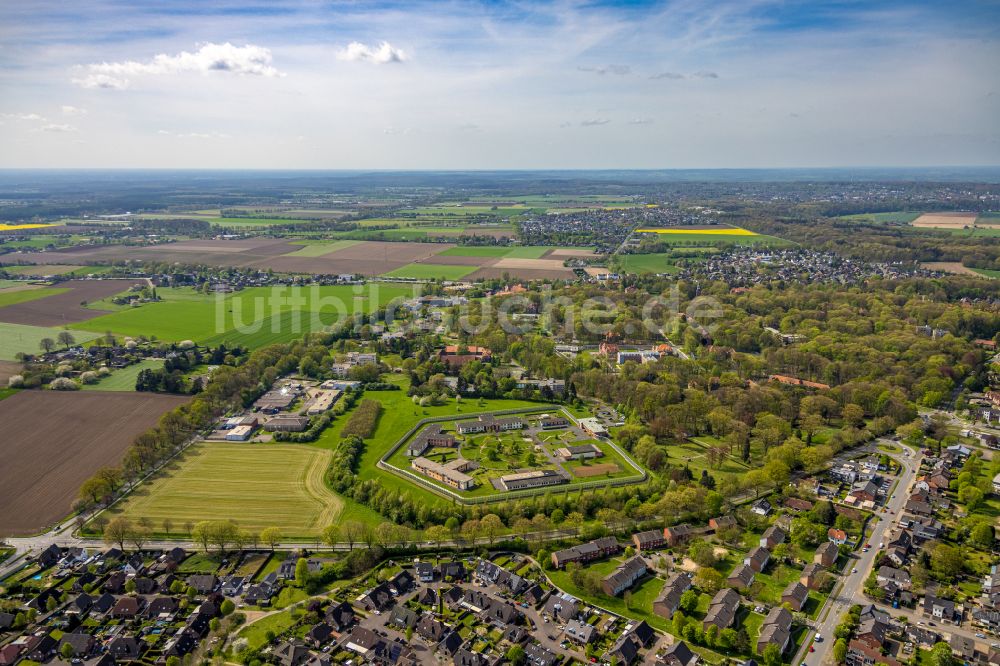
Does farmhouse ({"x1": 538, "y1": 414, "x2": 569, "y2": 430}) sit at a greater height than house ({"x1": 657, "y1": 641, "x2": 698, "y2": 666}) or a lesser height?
greater

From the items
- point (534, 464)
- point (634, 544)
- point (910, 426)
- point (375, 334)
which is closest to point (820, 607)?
point (634, 544)

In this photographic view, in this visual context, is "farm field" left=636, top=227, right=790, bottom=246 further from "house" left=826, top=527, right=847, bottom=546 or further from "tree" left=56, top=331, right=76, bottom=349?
"tree" left=56, top=331, right=76, bottom=349

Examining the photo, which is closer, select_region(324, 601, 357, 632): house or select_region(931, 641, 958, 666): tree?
select_region(931, 641, 958, 666): tree

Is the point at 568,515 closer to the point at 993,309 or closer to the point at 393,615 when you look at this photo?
the point at 393,615

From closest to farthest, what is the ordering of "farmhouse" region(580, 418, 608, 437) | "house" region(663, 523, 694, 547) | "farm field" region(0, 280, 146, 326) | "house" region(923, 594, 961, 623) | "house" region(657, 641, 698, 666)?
1. "house" region(657, 641, 698, 666)
2. "house" region(923, 594, 961, 623)
3. "house" region(663, 523, 694, 547)
4. "farmhouse" region(580, 418, 608, 437)
5. "farm field" region(0, 280, 146, 326)

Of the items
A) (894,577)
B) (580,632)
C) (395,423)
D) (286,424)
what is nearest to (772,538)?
(894,577)

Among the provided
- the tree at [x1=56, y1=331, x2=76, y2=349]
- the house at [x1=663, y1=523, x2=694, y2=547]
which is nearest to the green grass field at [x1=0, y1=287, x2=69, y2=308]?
the tree at [x1=56, y1=331, x2=76, y2=349]

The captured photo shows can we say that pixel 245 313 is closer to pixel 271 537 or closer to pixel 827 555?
pixel 271 537
